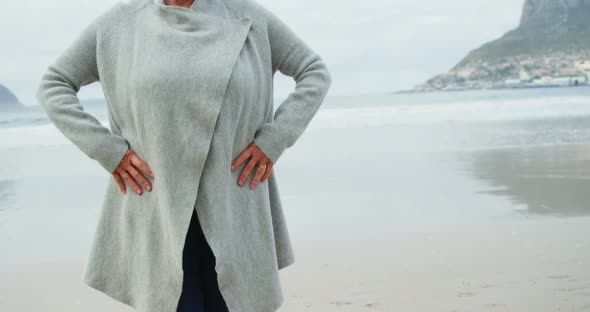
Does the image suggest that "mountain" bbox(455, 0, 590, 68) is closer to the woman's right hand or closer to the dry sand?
the dry sand

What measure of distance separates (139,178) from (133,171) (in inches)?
1.0

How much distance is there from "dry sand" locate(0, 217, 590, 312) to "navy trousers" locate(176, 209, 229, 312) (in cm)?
177

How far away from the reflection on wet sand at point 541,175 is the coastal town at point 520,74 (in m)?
28.0

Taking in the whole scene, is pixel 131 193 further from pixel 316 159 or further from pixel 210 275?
pixel 316 159

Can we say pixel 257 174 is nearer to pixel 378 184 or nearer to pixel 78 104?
pixel 78 104

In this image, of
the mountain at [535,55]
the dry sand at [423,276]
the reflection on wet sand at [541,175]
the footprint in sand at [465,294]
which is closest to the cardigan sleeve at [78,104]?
the dry sand at [423,276]

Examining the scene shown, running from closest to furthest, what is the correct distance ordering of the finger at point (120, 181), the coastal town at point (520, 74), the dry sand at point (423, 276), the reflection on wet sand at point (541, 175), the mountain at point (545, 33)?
the finger at point (120, 181) < the dry sand at point (423, 276) < the reflection on wet sand at point (541, 175) < the coastal town at point (520, 74) < the mountain at point (545, 33)

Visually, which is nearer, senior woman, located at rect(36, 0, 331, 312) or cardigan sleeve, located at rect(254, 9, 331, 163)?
senior woman, located at rect(36, 0, 331, 312)

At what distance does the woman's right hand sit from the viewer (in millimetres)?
1786

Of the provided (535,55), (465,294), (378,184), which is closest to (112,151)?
(465,294)

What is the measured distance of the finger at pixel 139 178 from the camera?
1.79 metres

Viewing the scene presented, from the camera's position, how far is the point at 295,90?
1.94 m

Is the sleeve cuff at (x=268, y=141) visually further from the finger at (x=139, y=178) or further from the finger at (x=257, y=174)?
the finger at (x=139, y=178)

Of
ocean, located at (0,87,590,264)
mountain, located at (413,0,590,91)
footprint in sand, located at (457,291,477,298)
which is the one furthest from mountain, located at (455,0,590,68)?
footprint in sand, located at (457,291,477,298)
